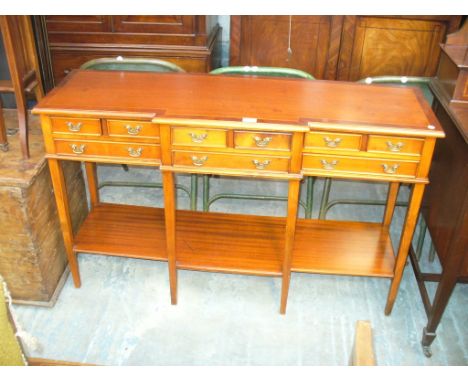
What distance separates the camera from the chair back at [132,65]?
275cm

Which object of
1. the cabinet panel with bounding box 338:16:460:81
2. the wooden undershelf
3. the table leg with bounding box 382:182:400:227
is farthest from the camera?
the cabinet panel with bounding box 338:16:460:81

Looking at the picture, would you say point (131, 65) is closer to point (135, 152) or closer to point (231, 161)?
point (135, 152)

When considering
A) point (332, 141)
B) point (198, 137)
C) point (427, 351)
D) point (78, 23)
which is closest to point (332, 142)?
point (332, 141)

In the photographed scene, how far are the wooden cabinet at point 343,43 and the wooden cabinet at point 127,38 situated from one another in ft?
1.50

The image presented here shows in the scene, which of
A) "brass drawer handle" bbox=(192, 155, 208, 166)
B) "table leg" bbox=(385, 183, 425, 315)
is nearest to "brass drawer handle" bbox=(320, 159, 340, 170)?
→ "table leg" bbox=(385, 183, 425, 315)

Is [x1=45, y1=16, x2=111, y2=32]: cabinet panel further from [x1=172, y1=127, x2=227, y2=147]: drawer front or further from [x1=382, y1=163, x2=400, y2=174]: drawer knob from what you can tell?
[x1=382, y1=163, x2=400, y2=174]: drawer knob

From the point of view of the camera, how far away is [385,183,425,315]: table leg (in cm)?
217

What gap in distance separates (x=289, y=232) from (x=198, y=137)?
593 millimetres

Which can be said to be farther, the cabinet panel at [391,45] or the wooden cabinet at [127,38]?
the cabinet panel at [391,45]

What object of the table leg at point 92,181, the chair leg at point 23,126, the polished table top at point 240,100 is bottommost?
the table leg at point 92,181

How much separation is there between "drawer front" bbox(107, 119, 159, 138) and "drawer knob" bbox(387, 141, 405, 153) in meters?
0.91

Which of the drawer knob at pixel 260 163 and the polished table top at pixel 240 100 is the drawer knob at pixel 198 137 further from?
the drawer knob at pixel 260 163

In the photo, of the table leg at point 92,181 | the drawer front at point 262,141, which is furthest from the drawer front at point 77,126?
the table leg at point 92,181

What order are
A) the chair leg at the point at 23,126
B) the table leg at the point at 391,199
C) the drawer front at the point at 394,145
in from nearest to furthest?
the drawer front at the point at 394,145
the chair leg at the point at 23,126
the table leg at the point at 391,199
